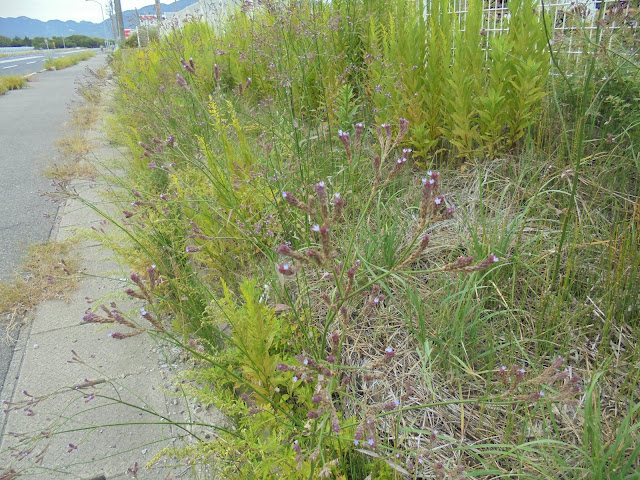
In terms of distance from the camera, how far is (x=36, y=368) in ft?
7.13

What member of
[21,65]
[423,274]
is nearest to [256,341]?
[423,274]

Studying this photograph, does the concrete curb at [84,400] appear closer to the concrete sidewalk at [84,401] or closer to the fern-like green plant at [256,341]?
the concrete sidewalk at [84,401]

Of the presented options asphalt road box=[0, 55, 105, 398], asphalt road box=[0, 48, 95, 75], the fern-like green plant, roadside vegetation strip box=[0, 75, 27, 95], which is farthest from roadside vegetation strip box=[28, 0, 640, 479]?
asphalt road box=[0, 48, 95, 75]

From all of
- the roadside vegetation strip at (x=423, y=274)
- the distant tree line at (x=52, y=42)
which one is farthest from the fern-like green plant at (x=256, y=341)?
the distant tree line at (x=52, y=42)

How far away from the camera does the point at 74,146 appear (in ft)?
18.8

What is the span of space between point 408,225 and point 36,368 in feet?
7.05

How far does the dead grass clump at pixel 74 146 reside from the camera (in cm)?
568

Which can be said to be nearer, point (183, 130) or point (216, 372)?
point (216, 372)

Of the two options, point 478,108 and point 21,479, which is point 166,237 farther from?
point 478,108

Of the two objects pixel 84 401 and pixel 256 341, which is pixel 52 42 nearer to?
pixel 84 401

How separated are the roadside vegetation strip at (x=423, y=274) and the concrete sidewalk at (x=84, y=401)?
0.64 ft

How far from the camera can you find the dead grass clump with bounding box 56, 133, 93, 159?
568 cm

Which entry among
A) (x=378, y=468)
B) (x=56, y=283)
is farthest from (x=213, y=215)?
(x=378, y=468)

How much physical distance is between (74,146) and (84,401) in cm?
501
